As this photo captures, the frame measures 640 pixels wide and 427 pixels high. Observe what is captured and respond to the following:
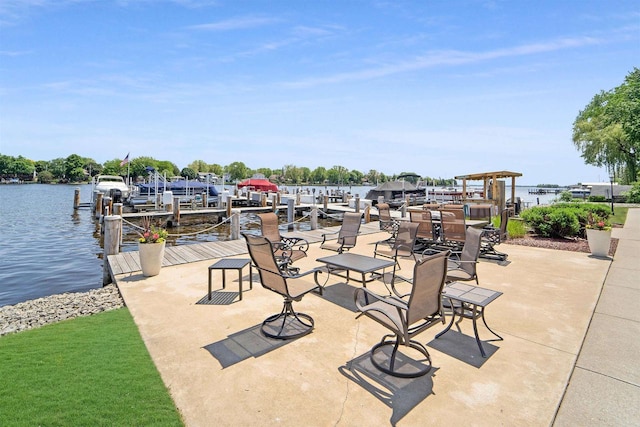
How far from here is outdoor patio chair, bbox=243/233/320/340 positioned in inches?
141

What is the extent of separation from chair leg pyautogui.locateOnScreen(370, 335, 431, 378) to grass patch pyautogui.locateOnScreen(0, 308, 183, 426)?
179cm

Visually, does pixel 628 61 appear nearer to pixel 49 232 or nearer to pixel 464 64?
pixel 464 64

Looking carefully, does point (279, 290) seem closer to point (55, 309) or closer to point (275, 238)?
point (275, 238)

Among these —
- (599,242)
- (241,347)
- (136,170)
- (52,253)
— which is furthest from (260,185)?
(136,170)

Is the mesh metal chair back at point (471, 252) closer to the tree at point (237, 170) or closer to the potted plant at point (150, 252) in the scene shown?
the potted plant at point (150, 252)

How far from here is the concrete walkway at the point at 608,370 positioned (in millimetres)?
2369

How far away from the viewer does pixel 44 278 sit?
880cm

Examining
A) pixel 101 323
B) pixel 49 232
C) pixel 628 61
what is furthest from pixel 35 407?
pixel 628 61

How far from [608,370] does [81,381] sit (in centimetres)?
479

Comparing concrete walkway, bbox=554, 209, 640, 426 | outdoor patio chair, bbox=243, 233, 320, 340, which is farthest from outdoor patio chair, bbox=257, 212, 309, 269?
concrete walkway, bbox=554, 209, 640, 426

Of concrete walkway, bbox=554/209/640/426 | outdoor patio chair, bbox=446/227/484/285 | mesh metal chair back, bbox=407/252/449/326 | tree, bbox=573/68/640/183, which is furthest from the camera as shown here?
tree, bbox=573/68/640/183

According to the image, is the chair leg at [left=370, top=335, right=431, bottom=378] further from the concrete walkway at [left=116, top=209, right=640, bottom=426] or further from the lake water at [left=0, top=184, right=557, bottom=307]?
the lake water at [left=0, top=184, right=557, bottom=307]

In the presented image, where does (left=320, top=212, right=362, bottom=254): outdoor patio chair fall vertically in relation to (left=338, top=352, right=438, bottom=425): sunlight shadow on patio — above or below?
above

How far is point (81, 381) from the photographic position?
2.67m
